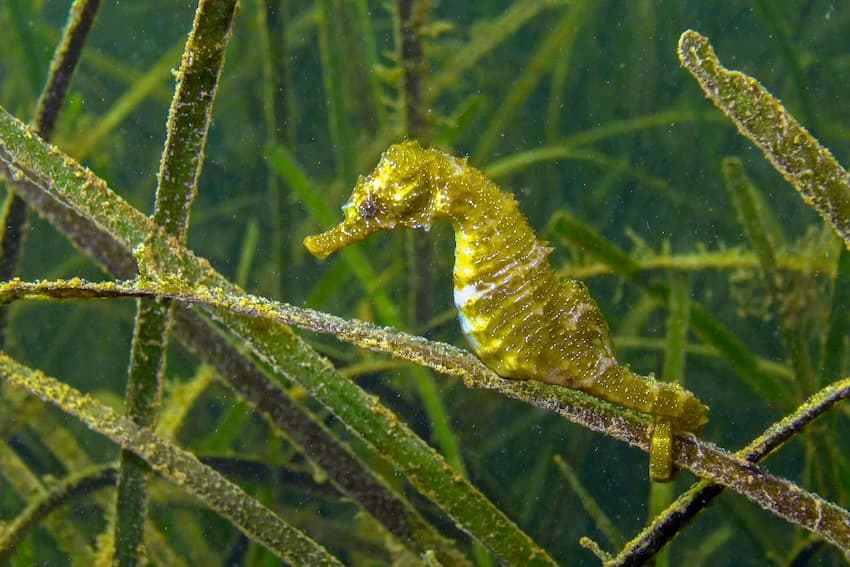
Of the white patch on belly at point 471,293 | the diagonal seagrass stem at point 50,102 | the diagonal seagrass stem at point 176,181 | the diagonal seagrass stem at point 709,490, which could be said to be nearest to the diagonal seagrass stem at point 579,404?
the diagonal seagrass stem at point 709,490

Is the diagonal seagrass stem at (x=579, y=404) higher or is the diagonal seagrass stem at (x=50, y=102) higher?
the diagonal seagrass stem at (x=50, y=102)

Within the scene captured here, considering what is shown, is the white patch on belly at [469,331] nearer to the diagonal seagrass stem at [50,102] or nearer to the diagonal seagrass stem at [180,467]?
the diagonal seagrass stem at [180,467]

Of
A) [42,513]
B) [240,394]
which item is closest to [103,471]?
[42,513]

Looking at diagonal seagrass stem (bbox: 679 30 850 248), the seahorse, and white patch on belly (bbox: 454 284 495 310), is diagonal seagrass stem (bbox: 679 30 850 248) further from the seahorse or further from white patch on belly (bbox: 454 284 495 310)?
white patch on belly (bbox: 454 284 495 310)

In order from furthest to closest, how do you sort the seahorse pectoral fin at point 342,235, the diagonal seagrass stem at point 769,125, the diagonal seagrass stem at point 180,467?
1. the diagonal seagrass stem at point 180,467
2. the seahorse pectoral fin at point 342,235
3. the diagonal seagrass stem at point 769,125

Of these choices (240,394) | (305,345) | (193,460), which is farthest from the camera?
(240,394)

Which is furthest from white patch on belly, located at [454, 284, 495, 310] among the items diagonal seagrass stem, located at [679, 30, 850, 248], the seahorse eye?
diagonal seagrass stem, located at [679, 30, 850, 248]

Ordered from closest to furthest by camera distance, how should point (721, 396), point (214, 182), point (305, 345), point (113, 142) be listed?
1. point (305, 345)
2. point (721, 396)
3. point (113, 142)
4. point (214, 182)

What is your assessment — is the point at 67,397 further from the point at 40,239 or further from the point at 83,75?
the point at 83,75

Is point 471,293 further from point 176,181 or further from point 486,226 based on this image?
point 176,181
